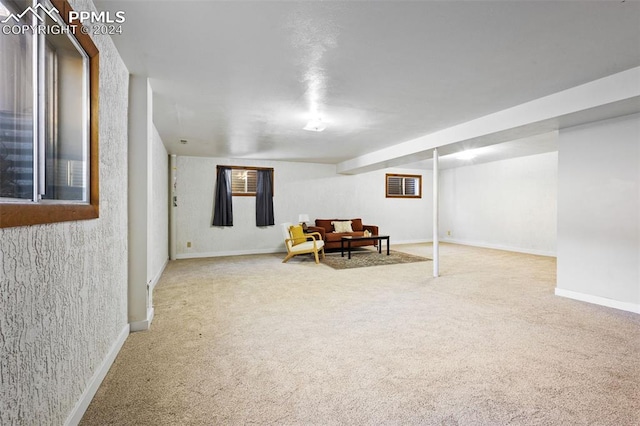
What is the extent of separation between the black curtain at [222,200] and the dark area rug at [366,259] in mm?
2532

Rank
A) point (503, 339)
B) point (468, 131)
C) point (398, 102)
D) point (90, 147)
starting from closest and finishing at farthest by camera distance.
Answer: point (90, 147) < point (503, 339) < point (398, 102) < point (468, 131)

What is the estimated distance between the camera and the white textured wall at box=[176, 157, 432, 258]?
6918mm

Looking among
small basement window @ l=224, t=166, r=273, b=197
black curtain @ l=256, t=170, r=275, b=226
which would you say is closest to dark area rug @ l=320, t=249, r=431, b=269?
black curtain @ l=256, t=170, r=275, b=226

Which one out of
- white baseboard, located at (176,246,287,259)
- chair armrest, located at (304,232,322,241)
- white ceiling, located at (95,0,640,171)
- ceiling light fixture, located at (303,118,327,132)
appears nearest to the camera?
white ceiling, located at (95,0,640,171)

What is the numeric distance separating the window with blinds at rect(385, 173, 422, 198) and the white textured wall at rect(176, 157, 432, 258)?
0.18 metres

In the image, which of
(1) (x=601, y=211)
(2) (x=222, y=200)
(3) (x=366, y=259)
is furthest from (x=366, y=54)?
(2) (x=222, y=200)

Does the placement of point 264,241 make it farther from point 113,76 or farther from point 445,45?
point 445,45

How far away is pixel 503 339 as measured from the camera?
2508mm

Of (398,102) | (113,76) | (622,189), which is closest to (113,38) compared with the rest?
(113,76)

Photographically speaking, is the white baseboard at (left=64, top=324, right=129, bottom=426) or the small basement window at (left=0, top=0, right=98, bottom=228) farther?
the white baseboard at (left=64, top=324, right=129, bottom=426)

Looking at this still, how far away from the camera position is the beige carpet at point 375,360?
1.61 meters

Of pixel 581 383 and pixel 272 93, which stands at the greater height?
pixel 272 93

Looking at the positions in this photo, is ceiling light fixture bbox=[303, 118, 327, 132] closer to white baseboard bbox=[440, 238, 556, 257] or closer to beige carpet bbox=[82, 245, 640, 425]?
beige carpet bbox=[82, 245, 640, 425]

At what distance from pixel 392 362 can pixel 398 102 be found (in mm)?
2723
